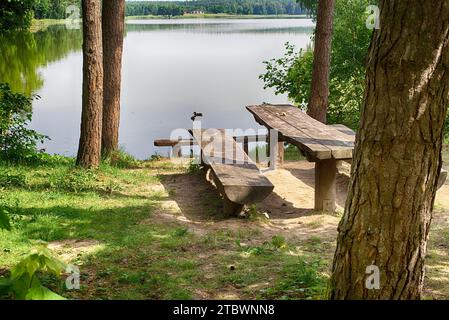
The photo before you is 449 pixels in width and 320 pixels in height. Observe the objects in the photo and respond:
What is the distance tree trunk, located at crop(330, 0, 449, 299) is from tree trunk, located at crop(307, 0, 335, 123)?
9.31m

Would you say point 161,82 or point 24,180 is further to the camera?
point 161,82

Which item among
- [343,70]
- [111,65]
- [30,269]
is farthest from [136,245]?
[343,70]

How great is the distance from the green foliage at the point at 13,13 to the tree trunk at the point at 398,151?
3256cm

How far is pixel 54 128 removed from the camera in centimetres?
2038

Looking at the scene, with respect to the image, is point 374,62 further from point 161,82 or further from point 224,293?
point 161,82

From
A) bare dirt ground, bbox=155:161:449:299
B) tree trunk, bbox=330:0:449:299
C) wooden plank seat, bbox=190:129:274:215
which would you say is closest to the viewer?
tree trunk, bbox=330:0:449:299

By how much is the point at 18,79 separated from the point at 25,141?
1765 cm

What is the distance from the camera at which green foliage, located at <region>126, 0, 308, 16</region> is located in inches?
5807

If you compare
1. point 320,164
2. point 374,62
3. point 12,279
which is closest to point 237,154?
point 320,164

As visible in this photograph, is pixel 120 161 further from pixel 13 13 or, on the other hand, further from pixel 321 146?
pixel 13 13

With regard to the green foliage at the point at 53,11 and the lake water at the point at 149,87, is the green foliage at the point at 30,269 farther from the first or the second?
the green foliage at the point at 53,11

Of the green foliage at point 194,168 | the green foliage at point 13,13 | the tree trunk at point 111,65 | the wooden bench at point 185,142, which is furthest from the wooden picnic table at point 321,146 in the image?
the green foliage at point 13,13

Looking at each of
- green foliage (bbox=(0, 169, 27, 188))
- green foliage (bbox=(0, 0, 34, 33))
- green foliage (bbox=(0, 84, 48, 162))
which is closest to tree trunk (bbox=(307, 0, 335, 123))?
green foliage (bbox=(0, 84, 48, 162))

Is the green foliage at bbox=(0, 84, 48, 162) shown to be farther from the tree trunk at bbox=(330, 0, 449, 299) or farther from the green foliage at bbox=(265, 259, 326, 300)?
the tree trunk at bbox=(330, 0, 449, 299)
